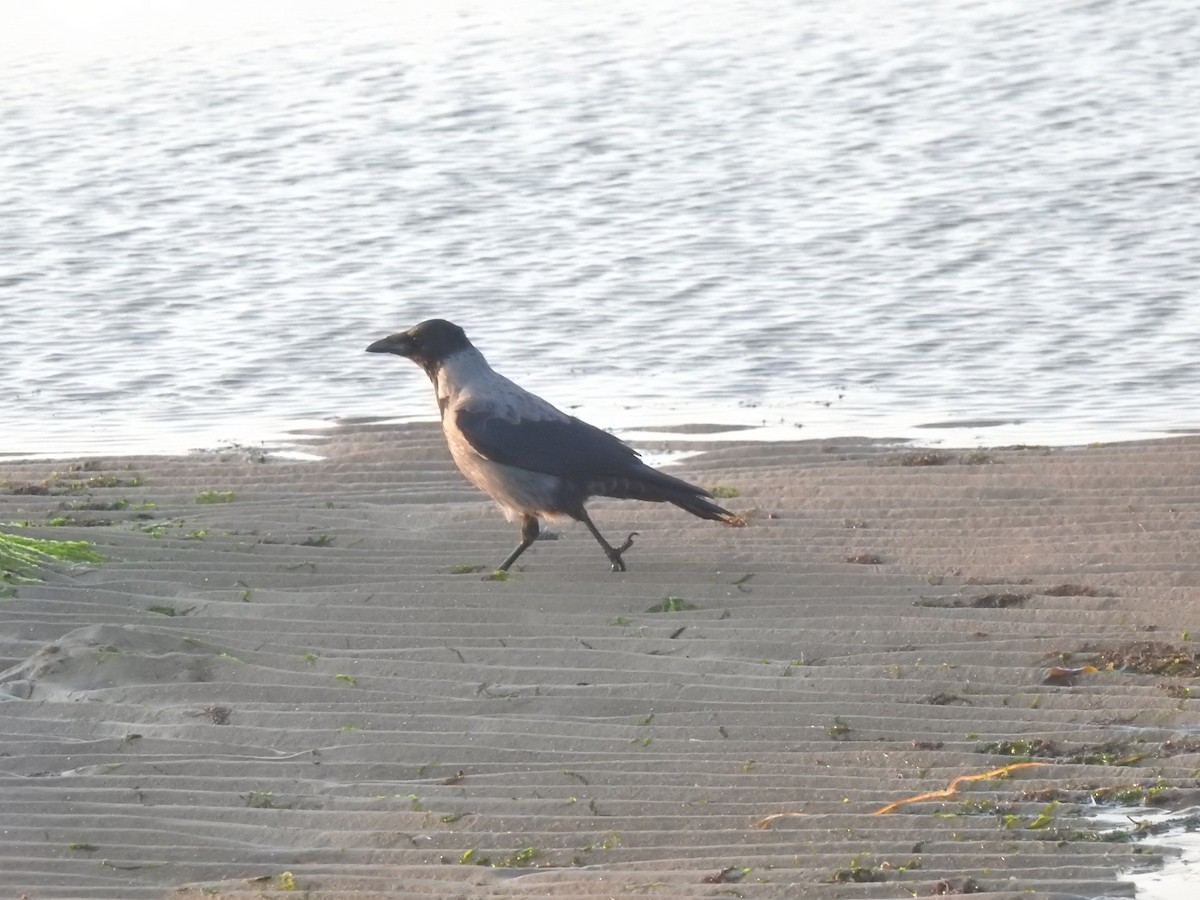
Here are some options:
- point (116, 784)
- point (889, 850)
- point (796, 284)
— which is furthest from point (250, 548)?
point (796, 284)

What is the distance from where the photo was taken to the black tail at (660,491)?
313 inches

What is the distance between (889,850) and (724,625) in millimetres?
2084

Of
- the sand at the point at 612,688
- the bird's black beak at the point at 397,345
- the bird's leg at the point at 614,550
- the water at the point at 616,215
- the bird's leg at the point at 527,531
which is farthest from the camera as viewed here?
the water at the point at 616,215

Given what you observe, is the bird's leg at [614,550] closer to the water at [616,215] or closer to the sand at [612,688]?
the sand at [612,688]

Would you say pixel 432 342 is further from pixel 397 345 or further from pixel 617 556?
pixel 617 556

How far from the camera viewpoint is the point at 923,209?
16250mm

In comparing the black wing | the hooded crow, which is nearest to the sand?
the hooded crow

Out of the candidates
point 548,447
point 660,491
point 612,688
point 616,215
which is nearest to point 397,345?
point 548,447

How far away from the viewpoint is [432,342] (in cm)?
842

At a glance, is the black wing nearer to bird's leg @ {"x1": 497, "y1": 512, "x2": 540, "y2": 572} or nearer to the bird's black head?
bird's leg @ {"x1": 497, "y1": 512, "x2": 540, "y2": 572}

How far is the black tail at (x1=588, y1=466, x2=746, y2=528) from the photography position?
7.95 metres

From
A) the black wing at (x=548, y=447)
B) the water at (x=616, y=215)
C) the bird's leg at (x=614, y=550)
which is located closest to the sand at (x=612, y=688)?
the bird's leg at (x=614, y=550)

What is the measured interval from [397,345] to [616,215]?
8560mm

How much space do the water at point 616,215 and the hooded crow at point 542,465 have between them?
241cm
